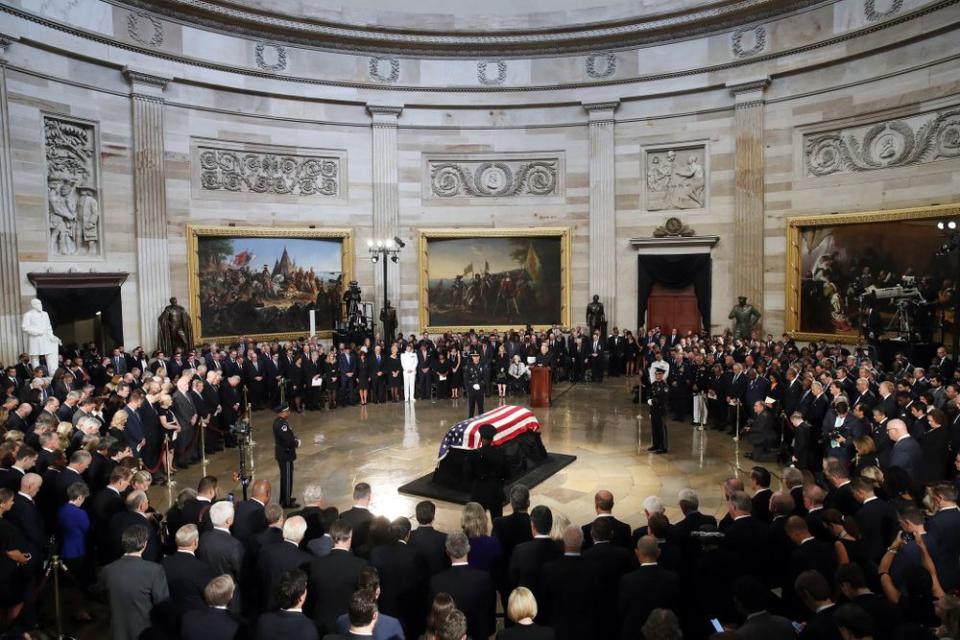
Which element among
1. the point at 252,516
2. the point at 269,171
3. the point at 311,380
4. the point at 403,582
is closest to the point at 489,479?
the point at 403,582

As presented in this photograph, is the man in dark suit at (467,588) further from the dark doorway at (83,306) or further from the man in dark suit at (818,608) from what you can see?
the dark doorway at (83,306)

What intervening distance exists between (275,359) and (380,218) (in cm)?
761

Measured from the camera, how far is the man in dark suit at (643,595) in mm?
4734

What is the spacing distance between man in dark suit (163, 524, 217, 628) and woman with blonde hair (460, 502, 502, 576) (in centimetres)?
210

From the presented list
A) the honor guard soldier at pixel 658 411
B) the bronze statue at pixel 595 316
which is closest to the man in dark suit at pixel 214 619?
the honor guard soldier at pixel 658 411

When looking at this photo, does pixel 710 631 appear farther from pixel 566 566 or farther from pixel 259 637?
pixel 259 637

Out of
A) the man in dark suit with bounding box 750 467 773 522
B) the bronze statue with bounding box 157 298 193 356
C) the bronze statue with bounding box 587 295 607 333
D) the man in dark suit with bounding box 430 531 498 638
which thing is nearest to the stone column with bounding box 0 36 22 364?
the bronze statue with bounding box 157 298 193 356

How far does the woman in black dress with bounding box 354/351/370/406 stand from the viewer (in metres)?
16.7

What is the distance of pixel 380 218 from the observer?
2258 centimetres

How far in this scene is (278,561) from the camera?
5.27m

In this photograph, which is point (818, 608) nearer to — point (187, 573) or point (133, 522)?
point (187, 573)

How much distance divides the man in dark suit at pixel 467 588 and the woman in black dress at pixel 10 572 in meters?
3.49

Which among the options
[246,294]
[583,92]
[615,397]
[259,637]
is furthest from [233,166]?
[259,637]

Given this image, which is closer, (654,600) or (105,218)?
(654,600)
